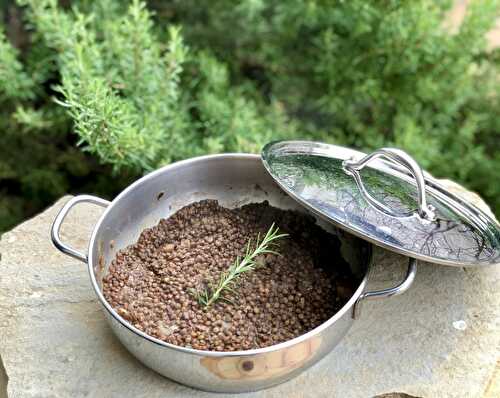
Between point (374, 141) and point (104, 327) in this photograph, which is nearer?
point (104, 327)

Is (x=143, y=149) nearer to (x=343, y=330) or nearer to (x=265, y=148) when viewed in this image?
(x=265, y=148)

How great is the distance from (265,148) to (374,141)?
0.96 m

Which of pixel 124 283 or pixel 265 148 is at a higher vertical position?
pixel 265 148

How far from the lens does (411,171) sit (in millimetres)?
1422

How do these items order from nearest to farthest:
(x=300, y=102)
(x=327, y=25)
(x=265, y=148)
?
(x=265, y=148), (x=327, y=25), (x=300, y=102)

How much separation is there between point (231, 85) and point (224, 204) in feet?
3.47

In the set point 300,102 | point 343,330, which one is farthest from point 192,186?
point 300,102

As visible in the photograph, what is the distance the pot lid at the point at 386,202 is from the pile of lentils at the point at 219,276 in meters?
0.17

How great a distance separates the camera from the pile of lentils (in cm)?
137

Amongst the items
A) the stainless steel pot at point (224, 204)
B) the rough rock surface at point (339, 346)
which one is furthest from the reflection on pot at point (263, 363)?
the rough rock surface at point (339, 346)

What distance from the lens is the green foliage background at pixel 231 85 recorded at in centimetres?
197

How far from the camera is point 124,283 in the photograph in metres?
1.48

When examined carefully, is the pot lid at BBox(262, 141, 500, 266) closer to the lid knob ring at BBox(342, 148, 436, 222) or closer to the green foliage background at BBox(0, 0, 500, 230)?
the lid knob ring at BBox(342, 148, 436, 222)

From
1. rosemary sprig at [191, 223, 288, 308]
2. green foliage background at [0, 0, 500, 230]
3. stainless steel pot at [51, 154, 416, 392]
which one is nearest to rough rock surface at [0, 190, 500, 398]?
stainless steel pot at [51, 154, 416, 392]
